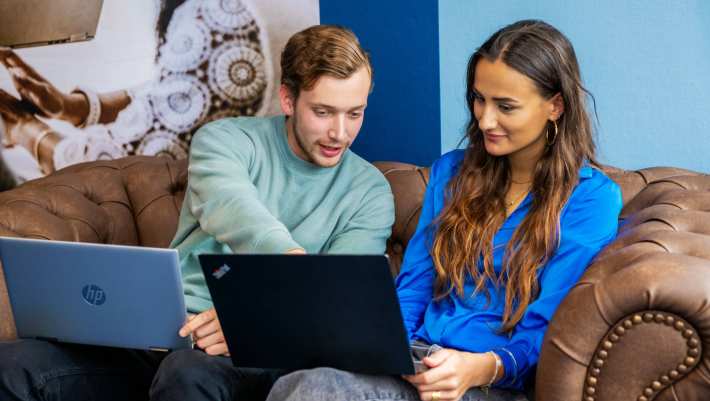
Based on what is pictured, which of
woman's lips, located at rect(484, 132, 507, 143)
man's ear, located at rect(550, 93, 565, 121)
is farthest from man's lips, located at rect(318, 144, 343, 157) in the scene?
man's ear, located at rect(550, 93, 565, 121)

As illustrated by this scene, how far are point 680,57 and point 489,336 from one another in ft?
3.25

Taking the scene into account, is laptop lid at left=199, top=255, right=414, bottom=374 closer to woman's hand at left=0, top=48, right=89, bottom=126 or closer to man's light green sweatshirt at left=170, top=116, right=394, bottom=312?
man's light green sweatshirt at left=170, top=116, right=394, bottom=312

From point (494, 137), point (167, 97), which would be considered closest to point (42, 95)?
point (167, 97)

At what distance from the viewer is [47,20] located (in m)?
2.90

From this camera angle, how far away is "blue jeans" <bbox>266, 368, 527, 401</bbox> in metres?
1.48

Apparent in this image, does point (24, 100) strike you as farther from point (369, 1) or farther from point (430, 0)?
point (430, 0)

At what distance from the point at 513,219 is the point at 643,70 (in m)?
0.72

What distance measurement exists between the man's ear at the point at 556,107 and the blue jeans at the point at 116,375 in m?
0.79

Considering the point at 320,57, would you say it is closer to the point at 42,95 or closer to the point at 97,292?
the point at 97,292

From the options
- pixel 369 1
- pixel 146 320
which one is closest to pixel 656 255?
pixel 146 320

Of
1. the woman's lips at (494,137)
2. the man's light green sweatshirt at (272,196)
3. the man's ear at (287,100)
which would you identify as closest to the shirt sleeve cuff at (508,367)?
the woman's lips at (494,137)

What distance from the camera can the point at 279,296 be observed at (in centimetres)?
146

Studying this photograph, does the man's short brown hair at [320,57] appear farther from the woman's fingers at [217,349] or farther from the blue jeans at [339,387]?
the blue jeans at [339,387]

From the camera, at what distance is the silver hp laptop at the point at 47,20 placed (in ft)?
9.48
